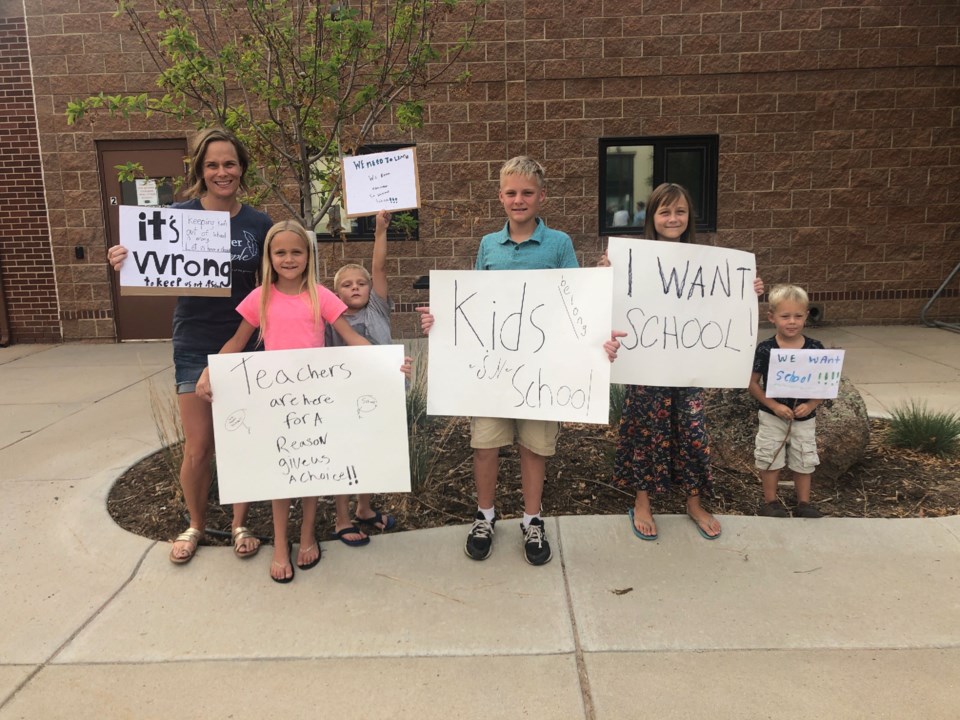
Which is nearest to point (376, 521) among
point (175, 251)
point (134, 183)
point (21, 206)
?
point (175, 251)

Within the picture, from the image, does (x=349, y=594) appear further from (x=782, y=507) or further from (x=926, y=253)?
(x=926, y=253)

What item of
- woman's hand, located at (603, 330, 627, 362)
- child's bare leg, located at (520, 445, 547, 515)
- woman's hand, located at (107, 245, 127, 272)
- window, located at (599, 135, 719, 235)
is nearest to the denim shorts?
woman's hand, located at (107, 245, 127, 272)

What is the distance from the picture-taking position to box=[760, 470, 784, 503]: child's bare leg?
3.64 metres

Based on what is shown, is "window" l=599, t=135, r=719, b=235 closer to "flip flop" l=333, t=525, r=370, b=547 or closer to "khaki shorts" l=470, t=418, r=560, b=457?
"khaki shorts" l=470, t=418, r=560, b=457

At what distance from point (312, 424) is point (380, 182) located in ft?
3.95

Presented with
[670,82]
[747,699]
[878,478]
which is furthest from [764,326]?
[747,699]

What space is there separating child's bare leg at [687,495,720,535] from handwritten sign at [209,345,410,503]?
1.42 metres

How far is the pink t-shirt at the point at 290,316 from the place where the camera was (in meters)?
3.05

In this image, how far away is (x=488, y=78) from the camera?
8695 mm

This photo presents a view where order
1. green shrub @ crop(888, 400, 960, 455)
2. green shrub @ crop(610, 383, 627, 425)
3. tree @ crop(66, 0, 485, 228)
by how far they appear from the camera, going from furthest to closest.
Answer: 1. green shrub @ crop(610, 383, 627, 425)
2. green shrub @ crop(888, 400, 960, 455)
3. tree @ crop(66, 0, 485, 228)

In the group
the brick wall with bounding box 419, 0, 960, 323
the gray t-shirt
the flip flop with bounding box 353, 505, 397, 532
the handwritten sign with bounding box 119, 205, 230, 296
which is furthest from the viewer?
the brick wall with bounding box 419, 0, 960, 323

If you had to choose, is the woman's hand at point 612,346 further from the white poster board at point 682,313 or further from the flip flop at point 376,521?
the flip flop at point 376,521

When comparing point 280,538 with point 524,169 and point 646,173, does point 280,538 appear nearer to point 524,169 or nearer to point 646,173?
point 524,169

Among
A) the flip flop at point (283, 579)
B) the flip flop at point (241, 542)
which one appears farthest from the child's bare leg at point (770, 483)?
the flip flop at point (241, 542)
